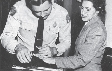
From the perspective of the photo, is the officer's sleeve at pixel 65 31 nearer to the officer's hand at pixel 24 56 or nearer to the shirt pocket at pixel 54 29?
the shirt pocket at pixel 54 29

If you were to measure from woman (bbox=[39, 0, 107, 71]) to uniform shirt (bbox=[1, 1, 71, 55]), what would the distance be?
0.71 feet

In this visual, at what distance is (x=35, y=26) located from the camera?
3.45 feet

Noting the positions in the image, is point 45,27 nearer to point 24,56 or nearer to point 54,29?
point 54,29

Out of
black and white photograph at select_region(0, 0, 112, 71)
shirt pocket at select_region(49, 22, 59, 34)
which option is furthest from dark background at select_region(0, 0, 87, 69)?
shirt pocket at select_region(49, 22, 59, 34)

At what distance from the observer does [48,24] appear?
3.50 feet

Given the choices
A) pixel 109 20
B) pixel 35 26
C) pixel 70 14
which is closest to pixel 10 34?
pixel 35 26

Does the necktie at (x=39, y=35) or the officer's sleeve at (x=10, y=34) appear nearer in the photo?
the officer's sleeve at (x=10, y=34)

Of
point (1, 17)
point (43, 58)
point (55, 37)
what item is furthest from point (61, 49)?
point (1, 17)

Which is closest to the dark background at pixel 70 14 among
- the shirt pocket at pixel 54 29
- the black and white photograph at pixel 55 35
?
the black and white photograph at pixel 55 35

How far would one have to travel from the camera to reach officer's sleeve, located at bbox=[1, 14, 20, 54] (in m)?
0.90

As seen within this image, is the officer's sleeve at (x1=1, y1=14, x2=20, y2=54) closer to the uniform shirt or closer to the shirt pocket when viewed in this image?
the uniform shirt

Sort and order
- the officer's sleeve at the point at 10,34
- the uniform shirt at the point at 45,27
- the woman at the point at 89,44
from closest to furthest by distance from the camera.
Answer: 1. the woman at the point at 89,44
2. the officer's sleeve at the point at 10,34
3. the uniform shirt at the point at 45,27

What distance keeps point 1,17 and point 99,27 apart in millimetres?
799

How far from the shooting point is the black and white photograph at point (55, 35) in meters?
0.78
